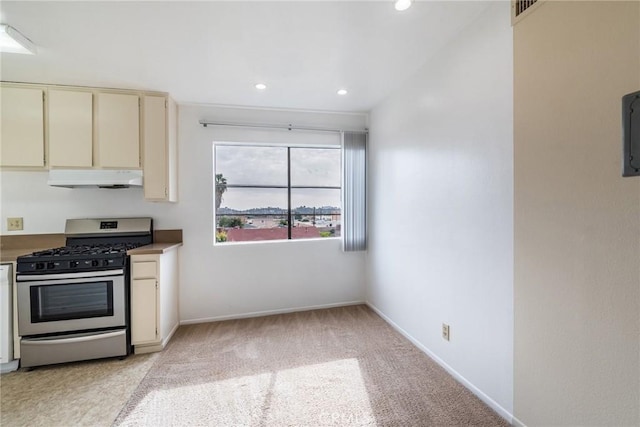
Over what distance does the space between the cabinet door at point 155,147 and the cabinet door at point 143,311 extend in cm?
90

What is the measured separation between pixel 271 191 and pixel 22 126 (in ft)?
8.18

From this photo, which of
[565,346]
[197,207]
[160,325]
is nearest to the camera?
[565,346]

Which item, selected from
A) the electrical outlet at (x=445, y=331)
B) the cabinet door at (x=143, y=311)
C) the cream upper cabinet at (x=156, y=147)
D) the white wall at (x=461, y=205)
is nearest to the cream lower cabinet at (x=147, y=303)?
the cabinet door at (x=143, y=311)

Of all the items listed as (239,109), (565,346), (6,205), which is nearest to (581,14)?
(565,346)

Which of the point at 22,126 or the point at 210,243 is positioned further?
the point at 210,243

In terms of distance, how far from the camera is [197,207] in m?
3.17

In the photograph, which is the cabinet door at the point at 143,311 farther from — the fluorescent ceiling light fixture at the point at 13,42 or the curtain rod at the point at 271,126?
the fluorescent ceiling light fixture at the point at 13,42

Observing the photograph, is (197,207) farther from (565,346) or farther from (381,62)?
(565,346)

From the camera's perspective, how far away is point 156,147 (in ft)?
9.12

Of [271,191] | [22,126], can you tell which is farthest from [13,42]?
[271,191]

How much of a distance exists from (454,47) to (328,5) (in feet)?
3.34

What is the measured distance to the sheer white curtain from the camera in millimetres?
3457

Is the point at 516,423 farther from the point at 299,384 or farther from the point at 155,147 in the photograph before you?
the point at 155,147

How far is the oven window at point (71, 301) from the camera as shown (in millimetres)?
2244
